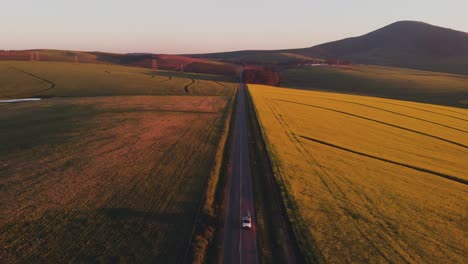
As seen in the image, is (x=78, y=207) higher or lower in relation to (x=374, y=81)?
lower

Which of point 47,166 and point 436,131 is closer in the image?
point 47,166

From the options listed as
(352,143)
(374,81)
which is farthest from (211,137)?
(374,81)

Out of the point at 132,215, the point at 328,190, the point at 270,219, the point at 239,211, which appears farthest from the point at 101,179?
the point at 328,190

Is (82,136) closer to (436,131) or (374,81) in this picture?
(436,131)

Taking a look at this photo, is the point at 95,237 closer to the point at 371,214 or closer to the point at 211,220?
the point at 211,220

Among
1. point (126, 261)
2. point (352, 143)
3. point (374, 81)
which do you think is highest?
point (374, 81)
